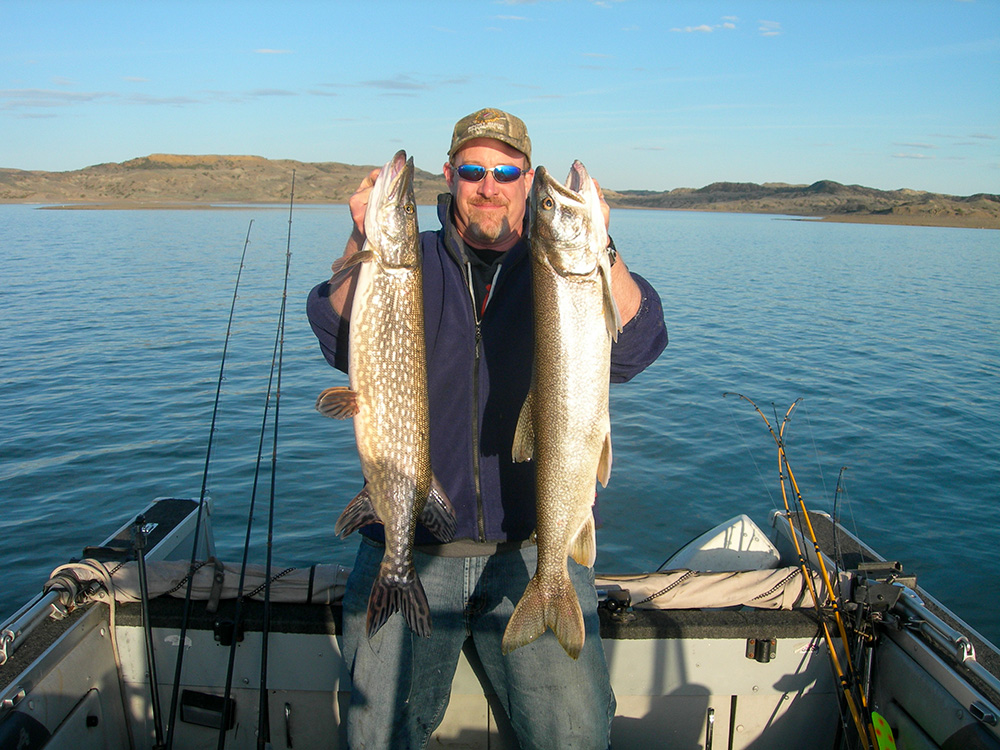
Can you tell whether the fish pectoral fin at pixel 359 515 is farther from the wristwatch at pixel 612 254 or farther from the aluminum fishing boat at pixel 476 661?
the wristwatch at pixel 612 254

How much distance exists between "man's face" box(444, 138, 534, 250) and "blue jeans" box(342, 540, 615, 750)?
1417 mm

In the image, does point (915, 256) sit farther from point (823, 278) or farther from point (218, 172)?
point (218, 172)

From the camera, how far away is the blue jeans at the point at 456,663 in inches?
114

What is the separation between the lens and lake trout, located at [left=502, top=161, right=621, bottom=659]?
2.72 meters

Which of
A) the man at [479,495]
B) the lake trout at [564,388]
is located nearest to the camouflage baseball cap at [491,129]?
the man at [479,495]

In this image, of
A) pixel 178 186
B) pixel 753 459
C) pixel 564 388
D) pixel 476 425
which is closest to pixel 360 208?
pixel 476 425

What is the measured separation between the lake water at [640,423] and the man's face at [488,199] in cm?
496

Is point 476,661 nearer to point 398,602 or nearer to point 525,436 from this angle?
point 398,602

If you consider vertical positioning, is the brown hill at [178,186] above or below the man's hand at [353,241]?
above

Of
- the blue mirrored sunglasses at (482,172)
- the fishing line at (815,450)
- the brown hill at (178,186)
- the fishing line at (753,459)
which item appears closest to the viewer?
the blue mirrored sunglasses at (482,172)

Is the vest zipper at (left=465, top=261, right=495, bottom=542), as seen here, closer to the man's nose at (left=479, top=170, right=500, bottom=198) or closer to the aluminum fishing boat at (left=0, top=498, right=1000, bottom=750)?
the man's nose at (left=479, top=170, right=500, bottom=198)

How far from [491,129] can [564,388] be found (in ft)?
4.21

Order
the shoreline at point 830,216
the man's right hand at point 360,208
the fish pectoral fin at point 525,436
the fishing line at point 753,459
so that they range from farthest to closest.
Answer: the shoreline at point 830,216
the fishing line at point 753,459
the man's right hand at point 360,208
the fish pectoral fin at point 525,436

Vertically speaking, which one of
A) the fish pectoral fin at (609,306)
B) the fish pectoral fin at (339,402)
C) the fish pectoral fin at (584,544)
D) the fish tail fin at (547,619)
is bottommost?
the fish tail fin at (547,619)
